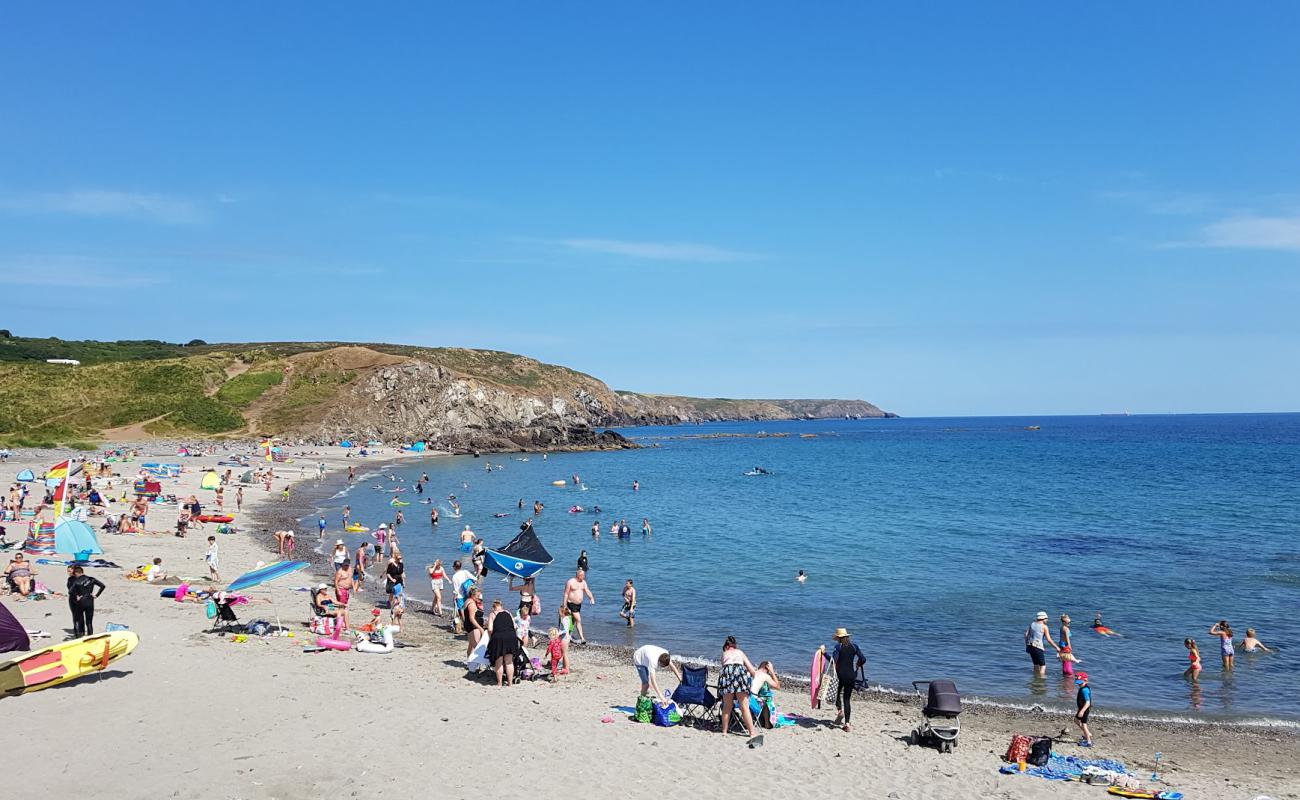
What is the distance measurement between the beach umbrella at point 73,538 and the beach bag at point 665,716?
1697 centimetres

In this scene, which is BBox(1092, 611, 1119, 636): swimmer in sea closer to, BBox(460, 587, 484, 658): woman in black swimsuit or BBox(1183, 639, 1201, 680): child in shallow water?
BBox(1183, 639, 1201, 680): child in shallow water

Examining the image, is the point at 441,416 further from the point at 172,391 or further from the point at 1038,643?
the point at 1038,643

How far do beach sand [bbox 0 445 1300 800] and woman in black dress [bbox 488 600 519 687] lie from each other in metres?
0.35

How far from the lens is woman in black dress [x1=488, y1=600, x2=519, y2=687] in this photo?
14.5 m

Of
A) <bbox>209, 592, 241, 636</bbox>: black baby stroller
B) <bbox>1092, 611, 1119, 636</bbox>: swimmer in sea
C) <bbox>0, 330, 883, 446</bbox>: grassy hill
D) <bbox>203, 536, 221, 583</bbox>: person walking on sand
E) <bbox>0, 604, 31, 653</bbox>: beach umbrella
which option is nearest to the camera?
<bbox>0, 604, 31, 653</bbox>: beach umbrella

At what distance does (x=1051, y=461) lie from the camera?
8981 cm

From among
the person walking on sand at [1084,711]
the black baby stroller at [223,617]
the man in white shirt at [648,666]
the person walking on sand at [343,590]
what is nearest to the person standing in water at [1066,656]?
the person walking on sand at [1084,711]

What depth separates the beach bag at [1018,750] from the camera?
12047mm

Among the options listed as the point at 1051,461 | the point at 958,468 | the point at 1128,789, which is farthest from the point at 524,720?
the point at 1051,461

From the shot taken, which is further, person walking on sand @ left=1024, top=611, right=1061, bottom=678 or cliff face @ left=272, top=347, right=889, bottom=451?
cliff face @ left=272, top=347, right=889, bottom=451

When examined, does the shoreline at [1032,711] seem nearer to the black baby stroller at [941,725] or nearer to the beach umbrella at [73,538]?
the black baby stroller at [941,725]

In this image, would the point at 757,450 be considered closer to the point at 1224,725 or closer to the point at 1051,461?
the point at 1051,461

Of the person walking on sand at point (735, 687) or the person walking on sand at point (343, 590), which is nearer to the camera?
the person walking on sand at point (735, 687)

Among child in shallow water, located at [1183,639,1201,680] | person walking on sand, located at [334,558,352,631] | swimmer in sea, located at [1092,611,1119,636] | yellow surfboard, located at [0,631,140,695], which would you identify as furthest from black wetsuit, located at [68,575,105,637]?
swimmer in sea, located at [1092,611,1119,636]
